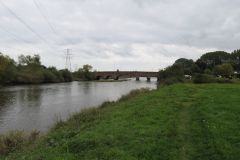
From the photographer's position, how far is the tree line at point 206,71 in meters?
53.4

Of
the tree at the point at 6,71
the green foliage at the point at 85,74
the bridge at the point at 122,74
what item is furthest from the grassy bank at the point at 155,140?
the green foliage at the point at 85,74

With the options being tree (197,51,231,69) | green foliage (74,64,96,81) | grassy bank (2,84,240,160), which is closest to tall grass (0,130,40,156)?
grassy bank (2,84,240,160)

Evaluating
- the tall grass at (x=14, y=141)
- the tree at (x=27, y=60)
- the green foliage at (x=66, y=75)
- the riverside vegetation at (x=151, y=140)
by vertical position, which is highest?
the tree at (x=27, y=60)

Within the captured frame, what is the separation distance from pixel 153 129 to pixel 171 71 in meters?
52.5

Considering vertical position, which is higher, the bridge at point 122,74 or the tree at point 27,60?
the tree at point 27,60

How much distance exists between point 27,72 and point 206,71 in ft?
184

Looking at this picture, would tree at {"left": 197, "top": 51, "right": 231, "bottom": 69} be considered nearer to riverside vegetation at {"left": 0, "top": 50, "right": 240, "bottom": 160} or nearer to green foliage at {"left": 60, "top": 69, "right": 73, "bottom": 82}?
green foliage at {"left": 60, "top": 69, "right": 73, "bottom": 82}

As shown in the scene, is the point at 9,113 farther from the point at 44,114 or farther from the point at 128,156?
the point at 128,156

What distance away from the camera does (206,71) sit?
8906 cm

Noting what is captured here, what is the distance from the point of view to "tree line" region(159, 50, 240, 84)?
53375 mm

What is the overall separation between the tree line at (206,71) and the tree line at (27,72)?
136 feet

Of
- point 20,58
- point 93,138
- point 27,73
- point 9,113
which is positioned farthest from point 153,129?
point 20,58

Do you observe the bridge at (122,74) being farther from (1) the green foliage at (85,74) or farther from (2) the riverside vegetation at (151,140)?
(2) the riverside vegetation at (151,140)

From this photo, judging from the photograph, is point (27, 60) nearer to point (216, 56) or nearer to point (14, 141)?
point (216, 56)
